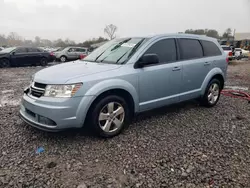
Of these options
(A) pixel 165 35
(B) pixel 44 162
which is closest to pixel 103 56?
(A) pixel 165 35

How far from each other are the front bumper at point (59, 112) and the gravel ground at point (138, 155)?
36cm

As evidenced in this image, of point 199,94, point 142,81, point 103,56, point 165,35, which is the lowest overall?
point 199,94

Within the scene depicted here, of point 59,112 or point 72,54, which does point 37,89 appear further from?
point 72,54

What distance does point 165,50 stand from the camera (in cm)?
390

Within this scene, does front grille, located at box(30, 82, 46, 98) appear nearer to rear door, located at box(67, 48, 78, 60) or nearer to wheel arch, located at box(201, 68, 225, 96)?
wheel arch, located at box(201, 68, 225, 96)

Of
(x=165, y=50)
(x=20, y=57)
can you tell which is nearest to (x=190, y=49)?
(x=165, y=50)

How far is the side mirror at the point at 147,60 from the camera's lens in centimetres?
337

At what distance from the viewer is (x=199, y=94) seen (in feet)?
14.9

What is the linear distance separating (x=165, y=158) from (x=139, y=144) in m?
0.49

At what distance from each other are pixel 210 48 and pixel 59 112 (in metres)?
3.73

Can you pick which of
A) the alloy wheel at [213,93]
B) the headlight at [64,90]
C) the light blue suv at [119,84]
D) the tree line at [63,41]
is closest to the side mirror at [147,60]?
the light blue suv at [119,84]

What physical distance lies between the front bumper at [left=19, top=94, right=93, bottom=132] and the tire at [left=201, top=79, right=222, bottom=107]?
2940 mm

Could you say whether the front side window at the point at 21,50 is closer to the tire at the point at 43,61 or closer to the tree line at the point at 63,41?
the tire at the point at 43,61

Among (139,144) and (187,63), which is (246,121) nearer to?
(187,63)
